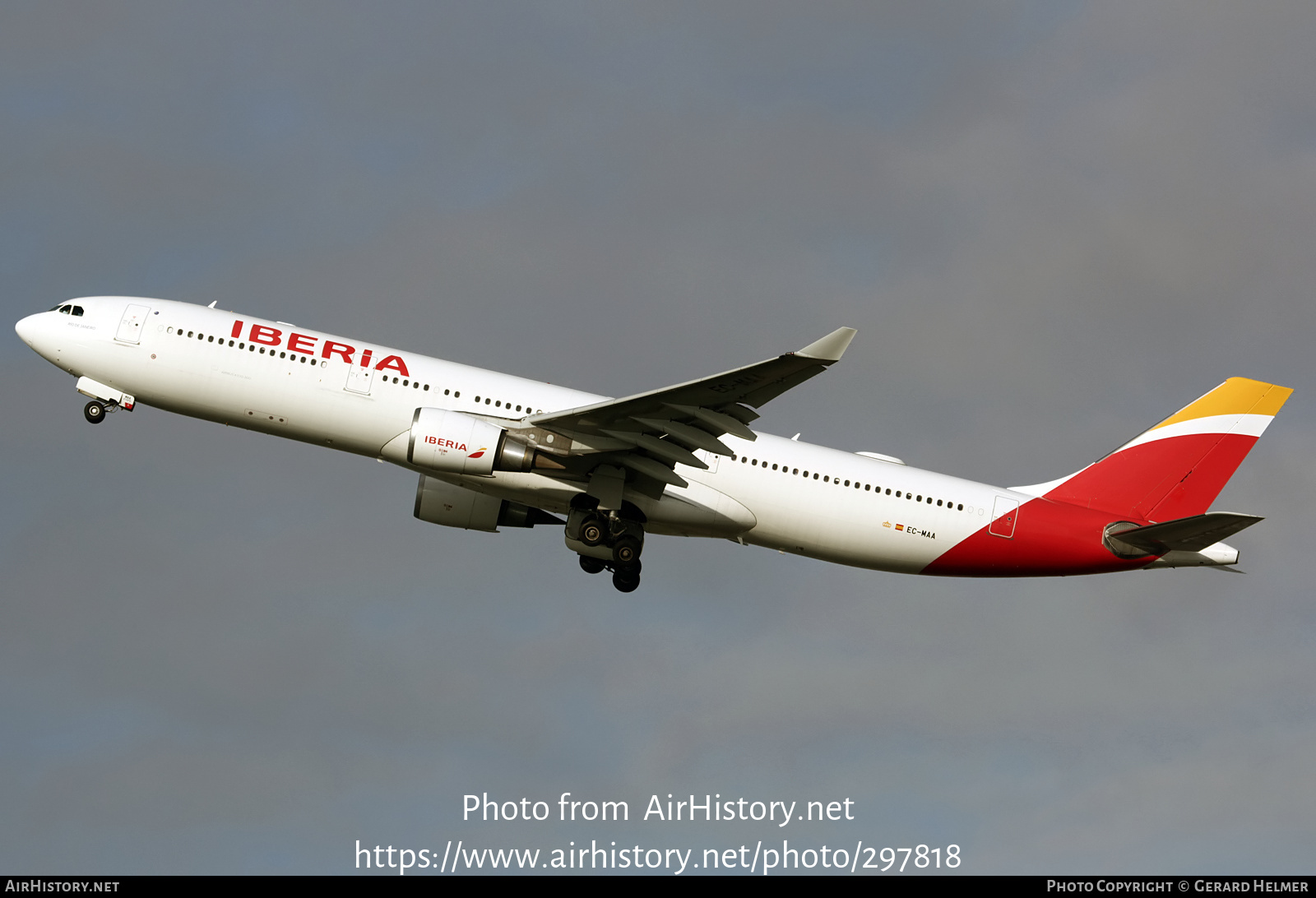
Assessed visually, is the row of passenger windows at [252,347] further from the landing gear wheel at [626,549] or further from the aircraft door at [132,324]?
the landing gear wheel at [626,549]

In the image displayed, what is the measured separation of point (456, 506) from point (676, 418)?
821cm

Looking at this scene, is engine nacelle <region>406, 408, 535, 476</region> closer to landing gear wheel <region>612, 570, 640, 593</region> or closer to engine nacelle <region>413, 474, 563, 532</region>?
engine nacelle <region>413, 474, 563, 532</region>

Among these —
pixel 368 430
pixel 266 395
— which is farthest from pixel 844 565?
pixel 266 395

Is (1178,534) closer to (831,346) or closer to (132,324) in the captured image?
(831,346)

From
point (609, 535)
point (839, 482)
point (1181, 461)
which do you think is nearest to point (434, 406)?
point (609, 535)

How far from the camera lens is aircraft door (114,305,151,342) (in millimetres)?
37031

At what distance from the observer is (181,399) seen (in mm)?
36750

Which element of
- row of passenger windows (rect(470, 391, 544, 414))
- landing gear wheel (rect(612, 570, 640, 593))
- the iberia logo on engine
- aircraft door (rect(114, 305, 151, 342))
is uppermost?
aircraft door (rect(114, 305, 151, 342))

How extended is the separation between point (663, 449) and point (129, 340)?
46.0ft

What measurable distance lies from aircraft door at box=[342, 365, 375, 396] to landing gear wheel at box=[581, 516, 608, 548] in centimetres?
650

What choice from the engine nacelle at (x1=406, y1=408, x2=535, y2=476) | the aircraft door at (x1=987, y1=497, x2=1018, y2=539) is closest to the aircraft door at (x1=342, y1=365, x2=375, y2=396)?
the engine nacelle at (x1=406, y1=408, x2=535, y2=476)

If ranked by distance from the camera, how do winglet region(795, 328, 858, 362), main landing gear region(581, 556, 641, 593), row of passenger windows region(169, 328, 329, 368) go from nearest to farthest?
1. winglet region(795, 328, 858, 362)
2. row of passenger windows region(169, 328, 329, 368)
3. main landing gear region(581, 556, 641, 593)

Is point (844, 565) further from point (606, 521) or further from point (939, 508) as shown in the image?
point (606, 521)

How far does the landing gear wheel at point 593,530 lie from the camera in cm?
3741
